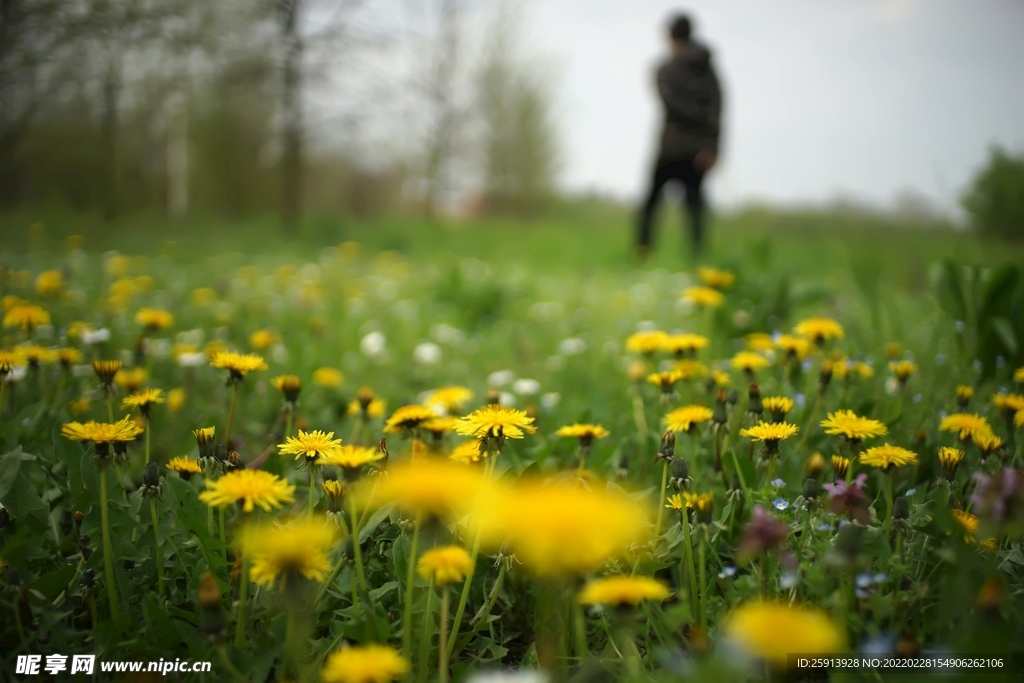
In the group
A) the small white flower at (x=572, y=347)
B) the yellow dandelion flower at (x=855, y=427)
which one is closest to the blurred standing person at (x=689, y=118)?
the small white flower at (x=572, y=347)

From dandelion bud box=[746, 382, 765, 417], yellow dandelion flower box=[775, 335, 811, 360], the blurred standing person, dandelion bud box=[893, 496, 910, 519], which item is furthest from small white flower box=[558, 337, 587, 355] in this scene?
the blurred standing person

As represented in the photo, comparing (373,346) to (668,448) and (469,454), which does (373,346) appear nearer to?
(469,454)

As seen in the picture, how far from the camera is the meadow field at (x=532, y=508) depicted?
2.09 feet

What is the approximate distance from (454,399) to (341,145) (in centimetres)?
947

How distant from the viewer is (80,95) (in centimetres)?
338

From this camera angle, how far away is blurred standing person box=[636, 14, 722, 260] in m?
4.60

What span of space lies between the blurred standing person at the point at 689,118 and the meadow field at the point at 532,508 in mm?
2551

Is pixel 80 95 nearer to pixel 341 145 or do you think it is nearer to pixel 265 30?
pixel 265 30

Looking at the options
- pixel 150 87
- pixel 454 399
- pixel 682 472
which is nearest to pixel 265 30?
pixel 150 87

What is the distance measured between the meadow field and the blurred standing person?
8.37 ft

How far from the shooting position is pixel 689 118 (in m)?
4.68

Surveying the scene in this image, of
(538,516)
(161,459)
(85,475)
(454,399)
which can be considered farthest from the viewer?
(161,459)

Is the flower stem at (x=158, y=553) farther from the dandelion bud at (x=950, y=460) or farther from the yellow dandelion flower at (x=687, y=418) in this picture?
the dandelion bud at (x=950, y=460)

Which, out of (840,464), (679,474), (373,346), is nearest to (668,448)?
(679,474)
